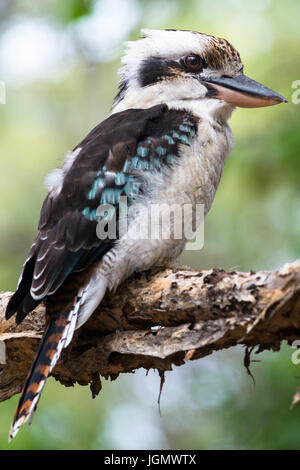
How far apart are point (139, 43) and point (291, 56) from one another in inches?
68.5

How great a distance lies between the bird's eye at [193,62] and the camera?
3.26m

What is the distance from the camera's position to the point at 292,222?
4.54 meters

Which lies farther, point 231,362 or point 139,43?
point 231,362

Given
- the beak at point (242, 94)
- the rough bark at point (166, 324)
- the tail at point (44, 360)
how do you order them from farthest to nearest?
1. the beak at point (242, 94)
2. the tail at point (44, 360)
3. the rough bark at point (166, 324)

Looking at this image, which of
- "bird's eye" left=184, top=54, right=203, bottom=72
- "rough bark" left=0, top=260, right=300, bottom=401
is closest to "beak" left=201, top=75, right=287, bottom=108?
"bird's eye" left=184, top=54, right=203, bottom=72

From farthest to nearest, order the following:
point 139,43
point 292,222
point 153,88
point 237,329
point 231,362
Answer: point 231,362
point 292,222
point 139,43
point 153,88
point 237,329

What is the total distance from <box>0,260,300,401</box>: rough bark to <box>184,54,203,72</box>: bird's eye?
3.46 ft

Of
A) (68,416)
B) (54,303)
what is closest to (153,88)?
(54,303)

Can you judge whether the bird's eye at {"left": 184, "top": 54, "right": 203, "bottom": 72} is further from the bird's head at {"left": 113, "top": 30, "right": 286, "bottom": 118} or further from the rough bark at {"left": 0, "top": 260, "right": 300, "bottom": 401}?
the rough bark at {"left": 0, "top": 260, "right": 300, "bottom": 401}

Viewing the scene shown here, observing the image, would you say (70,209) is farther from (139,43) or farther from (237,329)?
(139,43)

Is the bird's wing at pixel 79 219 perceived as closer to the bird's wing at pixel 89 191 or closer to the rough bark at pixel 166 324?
the bird's wing at pixel 89 191

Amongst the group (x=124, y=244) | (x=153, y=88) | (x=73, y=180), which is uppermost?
(x=153, y=88)

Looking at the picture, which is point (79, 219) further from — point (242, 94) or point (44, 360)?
point (242, 94)

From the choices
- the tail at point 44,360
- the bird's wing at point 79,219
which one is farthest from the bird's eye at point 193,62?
the tail at point 44,360
